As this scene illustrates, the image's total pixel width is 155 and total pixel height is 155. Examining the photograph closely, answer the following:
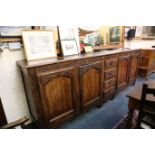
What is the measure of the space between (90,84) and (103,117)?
59 centimetres

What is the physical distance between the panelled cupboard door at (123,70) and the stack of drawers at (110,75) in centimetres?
16

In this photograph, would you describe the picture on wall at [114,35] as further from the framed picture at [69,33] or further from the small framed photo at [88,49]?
the framed picture at [69,33]

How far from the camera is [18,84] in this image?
1524 mm

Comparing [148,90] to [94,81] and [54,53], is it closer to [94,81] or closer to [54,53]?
[94,81]

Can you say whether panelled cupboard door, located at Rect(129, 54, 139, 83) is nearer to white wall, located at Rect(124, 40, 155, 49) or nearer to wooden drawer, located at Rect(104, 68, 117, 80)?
white wall, located at Rect(124, 40, 155, 49)

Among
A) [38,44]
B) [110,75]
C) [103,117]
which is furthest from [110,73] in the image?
[38,44]

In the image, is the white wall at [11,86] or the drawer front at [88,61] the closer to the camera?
the white wall at [11,86]

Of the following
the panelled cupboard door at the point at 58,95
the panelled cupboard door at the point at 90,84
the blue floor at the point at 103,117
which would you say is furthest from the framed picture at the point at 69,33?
the blue floor at the point at 103,117

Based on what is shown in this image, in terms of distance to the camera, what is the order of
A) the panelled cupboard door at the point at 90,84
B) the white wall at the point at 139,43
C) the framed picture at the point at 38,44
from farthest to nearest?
the white wall at the point at 139,43
the panelled cupboard door at the point at 90,84
the framed picture at the point at 38,44

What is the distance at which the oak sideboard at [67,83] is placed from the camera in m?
1.25

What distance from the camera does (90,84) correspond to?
178cm

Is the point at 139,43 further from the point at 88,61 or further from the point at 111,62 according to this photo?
the point at 88,61
